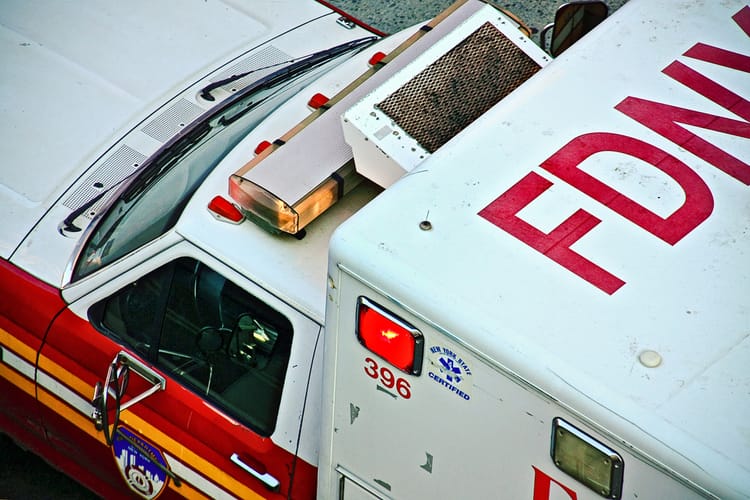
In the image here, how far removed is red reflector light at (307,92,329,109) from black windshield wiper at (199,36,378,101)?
1.68ft

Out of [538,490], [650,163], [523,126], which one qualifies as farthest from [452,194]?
[538,490]

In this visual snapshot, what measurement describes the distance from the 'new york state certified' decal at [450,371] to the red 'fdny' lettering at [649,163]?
0.35m

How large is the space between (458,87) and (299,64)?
1322 mm

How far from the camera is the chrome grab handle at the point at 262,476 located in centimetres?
362

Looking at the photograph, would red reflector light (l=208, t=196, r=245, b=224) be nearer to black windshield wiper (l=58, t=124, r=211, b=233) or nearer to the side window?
the side window

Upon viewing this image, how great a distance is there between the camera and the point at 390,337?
9.53 ft

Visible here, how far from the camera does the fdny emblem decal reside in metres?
3.92

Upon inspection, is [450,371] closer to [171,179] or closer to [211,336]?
[211,336]

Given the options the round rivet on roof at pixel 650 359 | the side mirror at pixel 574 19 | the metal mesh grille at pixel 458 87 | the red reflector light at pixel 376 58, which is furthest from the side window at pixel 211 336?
the side mirror at pixel 574 19

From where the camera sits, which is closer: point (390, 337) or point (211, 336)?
point (390, 337)

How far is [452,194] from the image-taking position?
3.02 meters

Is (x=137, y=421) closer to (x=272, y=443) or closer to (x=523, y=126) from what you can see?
(x=272, y=443)

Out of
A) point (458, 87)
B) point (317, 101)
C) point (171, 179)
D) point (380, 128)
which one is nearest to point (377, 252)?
point (380, 128)

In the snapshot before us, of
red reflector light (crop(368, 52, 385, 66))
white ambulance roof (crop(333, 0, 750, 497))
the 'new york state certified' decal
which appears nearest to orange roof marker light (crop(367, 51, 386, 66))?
red reflector light (crop(368, 52, 385, 66))
